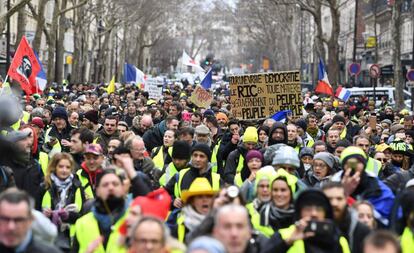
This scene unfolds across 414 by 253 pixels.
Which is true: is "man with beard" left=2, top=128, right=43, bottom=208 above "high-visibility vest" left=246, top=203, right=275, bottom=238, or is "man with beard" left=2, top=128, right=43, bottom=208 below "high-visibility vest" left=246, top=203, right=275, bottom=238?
above

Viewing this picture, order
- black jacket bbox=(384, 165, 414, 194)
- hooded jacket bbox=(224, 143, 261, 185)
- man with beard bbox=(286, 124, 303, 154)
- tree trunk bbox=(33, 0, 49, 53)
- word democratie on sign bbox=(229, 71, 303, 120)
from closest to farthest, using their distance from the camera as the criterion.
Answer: black jacket bbox=(384, 165, 414, 194) → hooded jacket bbox=(224, 143, 261, 185) → man with beard bbox=(286, 124, 303, 154) → word democratie on sign bbox=(229, 71, 303, 120) → tree trunk bbox=(33, 0, 49, 53)

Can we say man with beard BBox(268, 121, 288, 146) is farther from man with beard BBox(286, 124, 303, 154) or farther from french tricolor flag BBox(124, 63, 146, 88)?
french tricolor flag BBox(124, 63, 146, 88)

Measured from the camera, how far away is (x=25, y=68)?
886 inches

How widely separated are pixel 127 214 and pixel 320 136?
10.4 meters

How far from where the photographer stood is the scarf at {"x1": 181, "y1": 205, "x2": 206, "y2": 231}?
28.3 feet

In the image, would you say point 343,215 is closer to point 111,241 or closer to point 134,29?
point 111,241

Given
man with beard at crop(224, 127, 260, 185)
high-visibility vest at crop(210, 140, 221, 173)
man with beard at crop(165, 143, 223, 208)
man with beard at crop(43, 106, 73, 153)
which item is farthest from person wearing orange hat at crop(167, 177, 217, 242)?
man with beard at crop(43, 106, 73, 153)

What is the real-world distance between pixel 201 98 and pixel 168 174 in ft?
37.4

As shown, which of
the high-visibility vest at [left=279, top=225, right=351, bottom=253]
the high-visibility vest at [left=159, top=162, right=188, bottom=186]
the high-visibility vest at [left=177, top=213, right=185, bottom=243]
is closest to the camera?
the high-visibility vest at [left=279, top=225, right=351, bottom=253]

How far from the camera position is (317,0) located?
4628 centimetres

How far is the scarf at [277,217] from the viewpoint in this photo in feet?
28.2

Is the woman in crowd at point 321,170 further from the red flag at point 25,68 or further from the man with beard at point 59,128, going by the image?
the red flag at point 25,68

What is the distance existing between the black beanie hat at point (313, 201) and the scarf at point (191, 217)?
94 cm

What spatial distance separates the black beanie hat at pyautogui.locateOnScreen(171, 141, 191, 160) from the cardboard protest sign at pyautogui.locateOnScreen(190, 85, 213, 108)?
10.9m
